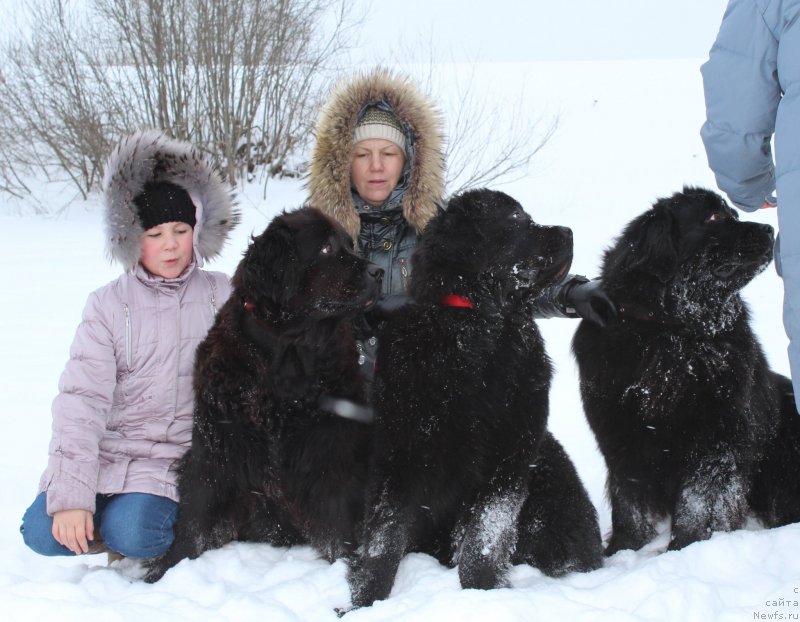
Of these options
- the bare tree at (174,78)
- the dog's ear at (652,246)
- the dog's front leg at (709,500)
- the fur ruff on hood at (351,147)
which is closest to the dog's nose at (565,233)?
the dog's ear at (652,246)

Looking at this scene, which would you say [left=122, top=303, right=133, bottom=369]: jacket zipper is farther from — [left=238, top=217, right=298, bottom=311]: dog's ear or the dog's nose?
the dog's nose

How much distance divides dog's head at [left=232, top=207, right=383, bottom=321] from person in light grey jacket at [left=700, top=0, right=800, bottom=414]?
137cm

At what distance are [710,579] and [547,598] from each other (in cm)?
63

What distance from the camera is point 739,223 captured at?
3064 mm

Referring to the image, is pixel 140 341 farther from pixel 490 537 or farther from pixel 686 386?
pixel 686 386

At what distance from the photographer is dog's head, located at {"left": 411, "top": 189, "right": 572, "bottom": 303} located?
280cm

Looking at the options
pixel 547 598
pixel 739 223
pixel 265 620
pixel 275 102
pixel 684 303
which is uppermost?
pixel 275 102

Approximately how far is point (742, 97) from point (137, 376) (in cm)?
258

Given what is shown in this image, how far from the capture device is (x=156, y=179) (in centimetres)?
315

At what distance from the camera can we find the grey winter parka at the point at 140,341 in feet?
9.91

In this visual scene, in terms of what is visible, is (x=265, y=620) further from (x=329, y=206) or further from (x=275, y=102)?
(x=275, y=102)

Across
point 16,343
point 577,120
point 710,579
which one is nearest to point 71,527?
point 710,579

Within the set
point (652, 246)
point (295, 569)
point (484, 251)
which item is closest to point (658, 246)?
point (652, 246)

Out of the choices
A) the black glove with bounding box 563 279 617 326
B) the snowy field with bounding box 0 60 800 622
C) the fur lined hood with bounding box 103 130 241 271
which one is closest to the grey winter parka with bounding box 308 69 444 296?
the fur lined hood with bounding box 103 130 241 271
